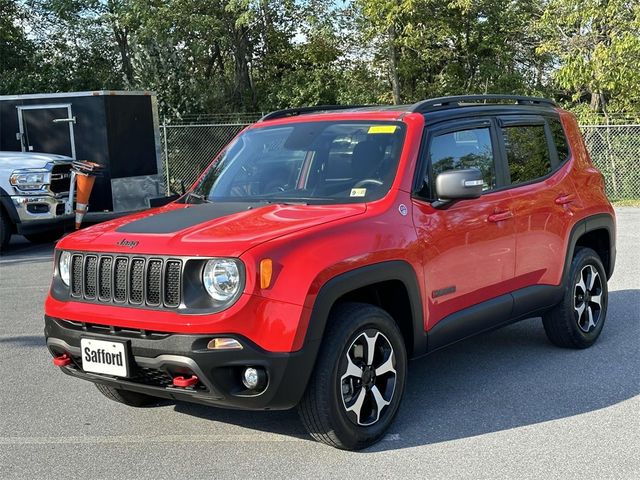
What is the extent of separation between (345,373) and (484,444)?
2.80 feet

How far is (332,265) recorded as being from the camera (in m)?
3.86

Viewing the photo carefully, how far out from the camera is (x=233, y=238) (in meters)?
3.80

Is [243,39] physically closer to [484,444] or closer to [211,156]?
[211,156]

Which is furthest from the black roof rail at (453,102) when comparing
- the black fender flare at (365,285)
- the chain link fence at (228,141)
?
the chain link fence at (228,141)

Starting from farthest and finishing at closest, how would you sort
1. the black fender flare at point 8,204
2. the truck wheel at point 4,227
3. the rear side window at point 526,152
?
the truck wheel at point 4,227, the black fender flare at point 8,204, the rear side window at point 526,152

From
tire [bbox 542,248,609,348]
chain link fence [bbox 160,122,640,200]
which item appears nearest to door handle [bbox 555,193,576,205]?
tire [bbox 542,248,609,348]

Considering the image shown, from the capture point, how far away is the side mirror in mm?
4457

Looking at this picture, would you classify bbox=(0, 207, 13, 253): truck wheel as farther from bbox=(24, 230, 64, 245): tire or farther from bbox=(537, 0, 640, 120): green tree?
bbox=(537, 0, 640, 120): green tree

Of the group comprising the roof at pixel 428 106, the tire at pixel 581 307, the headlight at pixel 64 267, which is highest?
the roof at pixel 428 106

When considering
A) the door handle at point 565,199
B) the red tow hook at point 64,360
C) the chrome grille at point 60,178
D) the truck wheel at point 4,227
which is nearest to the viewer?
the red tow hook at point 64,360

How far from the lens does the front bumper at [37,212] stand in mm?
11344

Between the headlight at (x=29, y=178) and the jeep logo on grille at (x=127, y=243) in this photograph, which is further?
the headlight at (x=29, y=178)

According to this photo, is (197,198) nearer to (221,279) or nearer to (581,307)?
(221,279)

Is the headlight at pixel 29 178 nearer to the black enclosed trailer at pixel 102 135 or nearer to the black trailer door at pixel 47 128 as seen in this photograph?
the black enclosed trailer at pixel 102 135
